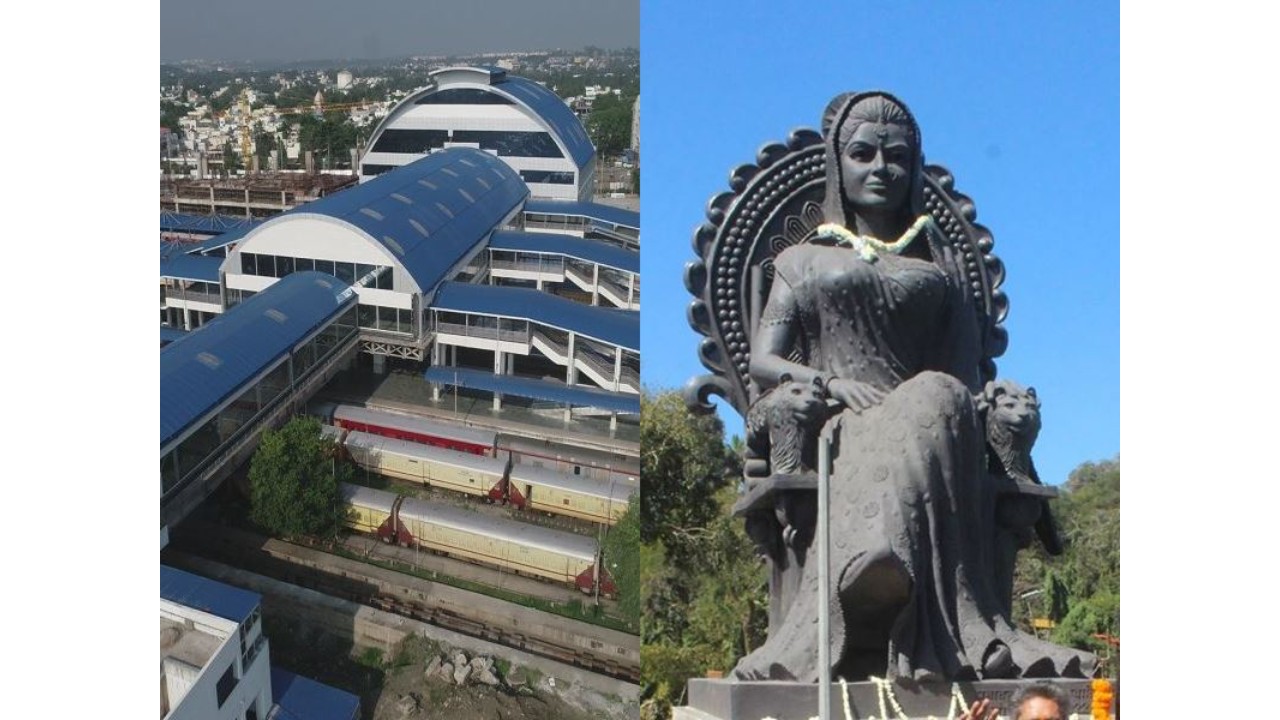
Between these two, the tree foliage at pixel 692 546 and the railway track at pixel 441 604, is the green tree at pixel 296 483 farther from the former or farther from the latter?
the tree foliage at pixel 692 546

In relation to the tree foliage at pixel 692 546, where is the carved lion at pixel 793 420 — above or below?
above

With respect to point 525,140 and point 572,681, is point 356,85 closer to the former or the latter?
point 525,140

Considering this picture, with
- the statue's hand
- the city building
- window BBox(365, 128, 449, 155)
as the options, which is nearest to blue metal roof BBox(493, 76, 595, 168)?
window BBox(365, 128, 449, 155)

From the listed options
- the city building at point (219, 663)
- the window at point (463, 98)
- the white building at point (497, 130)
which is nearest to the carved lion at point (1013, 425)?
the city building at point (219, 663)

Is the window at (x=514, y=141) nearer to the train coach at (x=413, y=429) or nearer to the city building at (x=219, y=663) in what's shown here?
the train coach at (x=413, y=429)

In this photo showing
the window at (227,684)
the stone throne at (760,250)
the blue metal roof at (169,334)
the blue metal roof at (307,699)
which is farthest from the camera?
the blue metal roof at (169,334)

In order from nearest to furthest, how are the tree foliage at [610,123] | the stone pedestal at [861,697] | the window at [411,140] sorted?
the stone pedestal at [861,697] < the window at [411,140] < the tree foliage at [610,123]

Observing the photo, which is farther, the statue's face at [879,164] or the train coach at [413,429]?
the train coach at [413,429]

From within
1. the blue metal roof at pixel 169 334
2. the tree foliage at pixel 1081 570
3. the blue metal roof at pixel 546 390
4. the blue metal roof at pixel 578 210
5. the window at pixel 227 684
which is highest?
the blue metal roof at pixel 578 210
